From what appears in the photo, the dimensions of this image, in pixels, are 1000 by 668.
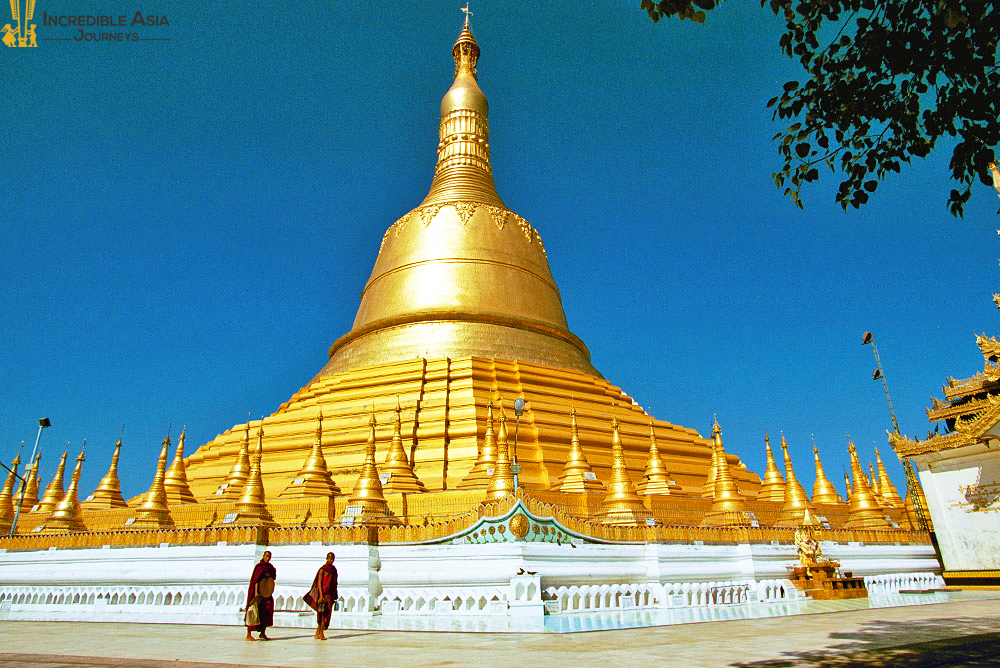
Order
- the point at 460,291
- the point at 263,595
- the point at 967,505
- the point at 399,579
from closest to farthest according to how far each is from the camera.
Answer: the point at 263,595, the point at 399,579, the point at 967,505, the point at 460,291

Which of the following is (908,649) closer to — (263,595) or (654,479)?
(263,595)

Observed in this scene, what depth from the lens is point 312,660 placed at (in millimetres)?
5199

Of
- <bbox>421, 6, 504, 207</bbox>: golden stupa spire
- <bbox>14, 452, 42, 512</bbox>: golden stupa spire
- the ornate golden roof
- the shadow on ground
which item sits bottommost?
the shadow on ground

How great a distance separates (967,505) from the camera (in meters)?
16.9

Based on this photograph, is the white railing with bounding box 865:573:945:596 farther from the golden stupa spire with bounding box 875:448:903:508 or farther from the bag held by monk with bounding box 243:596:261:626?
the bag held by monk with bounding box 243:596:261:626

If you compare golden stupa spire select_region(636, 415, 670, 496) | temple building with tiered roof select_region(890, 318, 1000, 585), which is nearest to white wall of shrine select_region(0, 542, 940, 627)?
golden stupa spire select_region(636, 415, 670, 496)

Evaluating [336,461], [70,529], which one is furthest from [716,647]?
[70,529]

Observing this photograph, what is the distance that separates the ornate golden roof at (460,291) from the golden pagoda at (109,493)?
7.59m

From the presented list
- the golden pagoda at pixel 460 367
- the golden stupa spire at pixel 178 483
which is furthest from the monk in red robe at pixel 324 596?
the golden stupa spire at pixel 178 483

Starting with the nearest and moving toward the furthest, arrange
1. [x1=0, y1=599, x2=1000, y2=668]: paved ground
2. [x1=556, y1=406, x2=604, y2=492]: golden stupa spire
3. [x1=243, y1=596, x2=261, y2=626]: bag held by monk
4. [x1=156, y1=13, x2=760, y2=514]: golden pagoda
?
[x1=0, y1=599, x2=1000, y2=668]: paved ground → [x1=243, y1=596, x2=261, y2=626]: bag held by monk → [x1=556, y1=406, x2=604, y2=492]: golden stupa spire → [x1=156, y1=13, x2=760, y2=514]: golden pagoda

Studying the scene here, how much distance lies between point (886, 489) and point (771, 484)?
5216 mm

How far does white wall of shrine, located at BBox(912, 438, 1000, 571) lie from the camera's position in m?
16.3

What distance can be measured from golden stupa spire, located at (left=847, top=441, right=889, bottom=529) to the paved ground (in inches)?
339

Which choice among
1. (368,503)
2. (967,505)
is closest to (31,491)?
(368,503)
